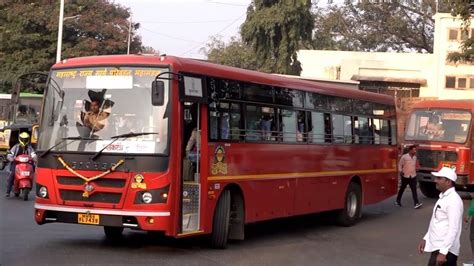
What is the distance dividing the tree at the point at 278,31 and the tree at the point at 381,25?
15533 millimetres

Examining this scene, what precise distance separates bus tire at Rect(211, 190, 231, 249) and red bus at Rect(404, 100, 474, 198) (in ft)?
44.3

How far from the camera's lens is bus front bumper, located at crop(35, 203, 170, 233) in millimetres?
9008

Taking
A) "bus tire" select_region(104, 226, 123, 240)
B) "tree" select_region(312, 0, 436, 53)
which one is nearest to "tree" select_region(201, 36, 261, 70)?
"tree" select_region(312, 0, 436, 53)

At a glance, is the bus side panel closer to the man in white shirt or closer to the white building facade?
the man in white shirt

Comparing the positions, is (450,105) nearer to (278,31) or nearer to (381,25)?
(278,31)

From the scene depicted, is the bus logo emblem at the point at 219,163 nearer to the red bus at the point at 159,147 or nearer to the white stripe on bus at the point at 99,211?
the red bus at the point at 159,147

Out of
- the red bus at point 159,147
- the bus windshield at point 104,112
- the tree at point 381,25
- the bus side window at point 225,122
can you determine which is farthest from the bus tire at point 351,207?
the tree at point 381,25

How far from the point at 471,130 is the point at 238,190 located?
14.2 meters

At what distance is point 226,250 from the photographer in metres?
10.3

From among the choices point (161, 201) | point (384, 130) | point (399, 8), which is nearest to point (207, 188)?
point (161, 201)

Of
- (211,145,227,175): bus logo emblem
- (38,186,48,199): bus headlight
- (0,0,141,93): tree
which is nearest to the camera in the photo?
(38,186,48,199): bus headlight

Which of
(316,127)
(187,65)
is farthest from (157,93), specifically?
(316,127)

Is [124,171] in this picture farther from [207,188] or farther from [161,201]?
[207,188]

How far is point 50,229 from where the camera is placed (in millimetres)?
11508
